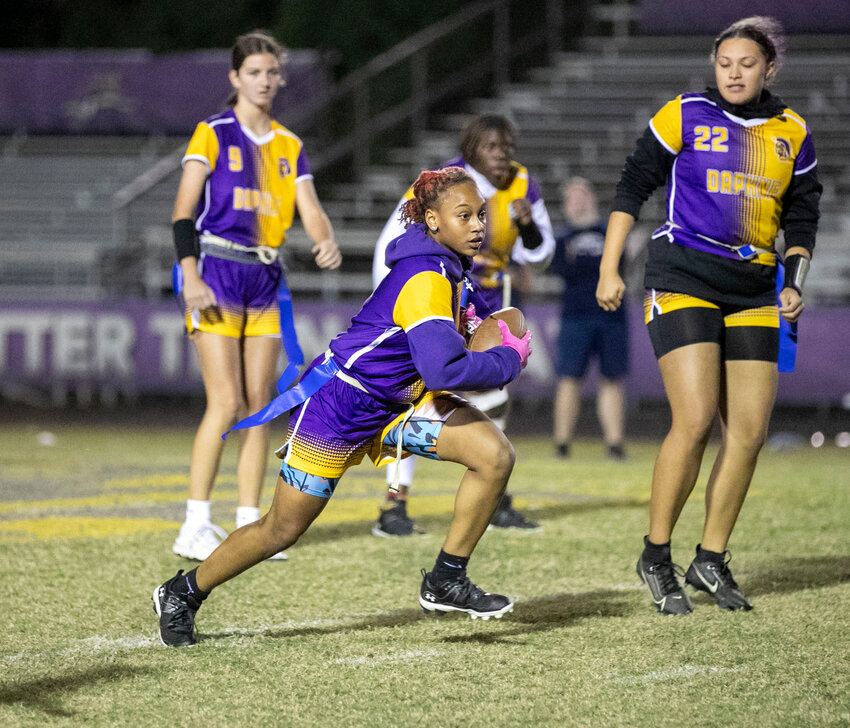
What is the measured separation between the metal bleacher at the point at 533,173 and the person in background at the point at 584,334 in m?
4.60

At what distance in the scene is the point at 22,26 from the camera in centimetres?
2992

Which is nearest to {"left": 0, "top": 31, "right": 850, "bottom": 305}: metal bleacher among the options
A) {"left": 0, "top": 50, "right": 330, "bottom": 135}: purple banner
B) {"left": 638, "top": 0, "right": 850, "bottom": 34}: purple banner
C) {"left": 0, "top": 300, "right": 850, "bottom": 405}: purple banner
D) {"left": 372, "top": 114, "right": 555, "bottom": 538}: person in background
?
{"left": 638, "top": 0, "right": 850, "bottom": 34}: purple banner

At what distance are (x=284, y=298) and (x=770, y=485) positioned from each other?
416 cm

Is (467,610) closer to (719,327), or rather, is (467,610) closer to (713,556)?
(713,556)

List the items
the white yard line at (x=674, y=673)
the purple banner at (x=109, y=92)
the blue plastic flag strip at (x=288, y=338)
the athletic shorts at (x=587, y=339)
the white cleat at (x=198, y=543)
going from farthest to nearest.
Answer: the purple banner at (x=109, y=92) < the athletic shorts at (x=587, y=339) < the white cleat at (x=198, y=543) < the blue plastic flag strip at (x=288, y=338) < the white yard line at (x=674, y=673)

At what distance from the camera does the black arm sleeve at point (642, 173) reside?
4.86m

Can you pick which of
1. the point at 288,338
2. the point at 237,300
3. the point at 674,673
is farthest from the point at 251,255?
the point at 674,673

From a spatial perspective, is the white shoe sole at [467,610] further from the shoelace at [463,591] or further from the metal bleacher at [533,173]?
the metal bleacher at [533,173]

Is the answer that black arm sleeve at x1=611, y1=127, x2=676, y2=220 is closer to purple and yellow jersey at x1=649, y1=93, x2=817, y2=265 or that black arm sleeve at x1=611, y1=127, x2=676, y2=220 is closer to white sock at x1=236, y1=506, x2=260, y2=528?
purple and yellow jersey at x1=649, y1=93, x2=817, y2=265

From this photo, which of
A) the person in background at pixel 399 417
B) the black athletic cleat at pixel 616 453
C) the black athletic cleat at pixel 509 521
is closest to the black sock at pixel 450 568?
the person in background at pixel 399 417

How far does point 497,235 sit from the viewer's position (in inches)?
262

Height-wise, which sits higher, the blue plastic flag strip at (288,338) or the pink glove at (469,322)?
the pink glove at (469,322)

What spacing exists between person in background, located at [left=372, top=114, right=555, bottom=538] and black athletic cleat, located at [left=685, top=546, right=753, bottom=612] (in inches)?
66.7

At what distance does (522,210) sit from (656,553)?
231 cm
